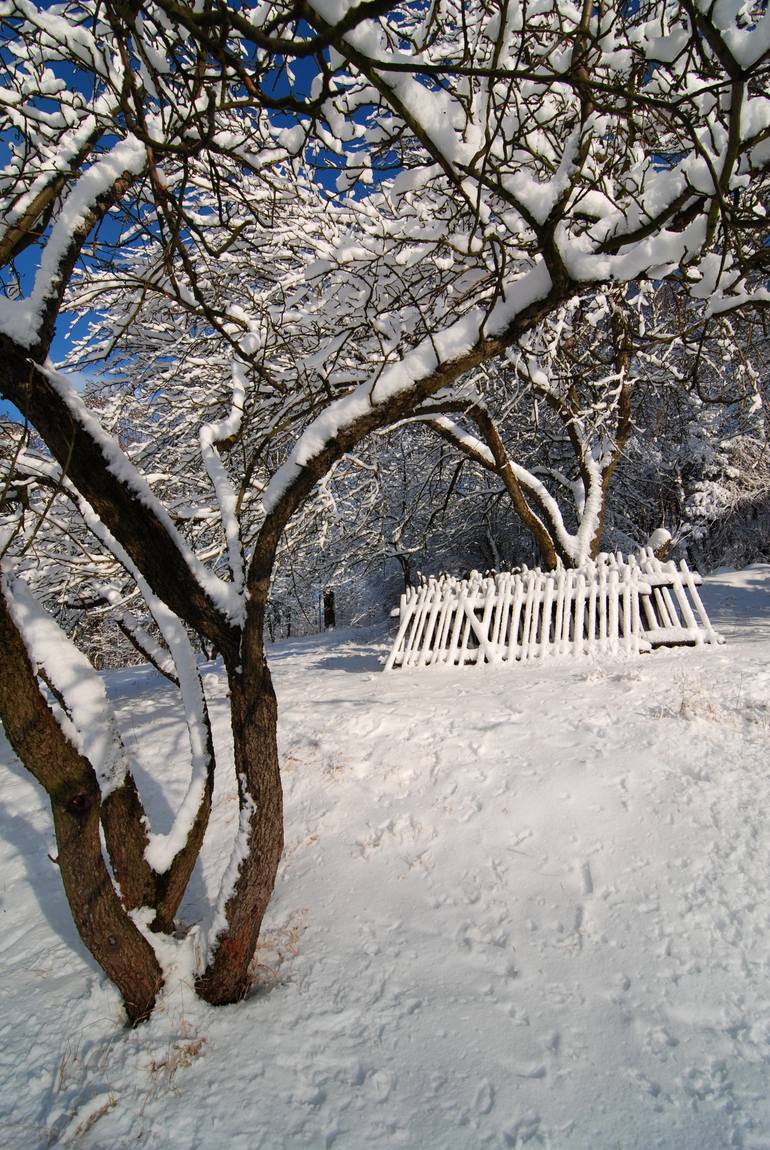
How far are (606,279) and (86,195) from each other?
2215 millimetres

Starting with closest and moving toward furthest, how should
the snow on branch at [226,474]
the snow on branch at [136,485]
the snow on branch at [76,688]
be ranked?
1. the snow on branch at [136,485]
2. the snow on branch at [76,688]
3. the snow on branch at [226,474]

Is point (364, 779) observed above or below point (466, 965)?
above

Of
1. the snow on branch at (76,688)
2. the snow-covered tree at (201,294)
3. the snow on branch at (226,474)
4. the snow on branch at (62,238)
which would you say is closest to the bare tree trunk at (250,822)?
the snow-covered tree at (201,294)

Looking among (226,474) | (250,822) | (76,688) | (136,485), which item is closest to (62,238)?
(136,485)

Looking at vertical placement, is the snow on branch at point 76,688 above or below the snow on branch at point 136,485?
below

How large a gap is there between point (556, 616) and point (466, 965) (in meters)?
5.46

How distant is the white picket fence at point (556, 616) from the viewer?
280 inches

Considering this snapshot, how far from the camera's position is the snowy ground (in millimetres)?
2078

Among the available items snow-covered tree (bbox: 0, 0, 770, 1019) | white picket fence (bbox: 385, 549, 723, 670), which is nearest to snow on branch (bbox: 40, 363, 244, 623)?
snow-covered tree (bbox: 0, 0, 770, 1019)

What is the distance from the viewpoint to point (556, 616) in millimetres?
7680

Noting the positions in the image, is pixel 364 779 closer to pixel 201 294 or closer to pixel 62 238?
pixel 201 294

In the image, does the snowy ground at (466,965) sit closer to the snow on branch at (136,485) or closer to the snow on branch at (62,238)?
the snow on branch at (136,485)

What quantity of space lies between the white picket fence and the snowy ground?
221 centimetres

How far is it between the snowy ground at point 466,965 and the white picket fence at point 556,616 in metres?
2.21
